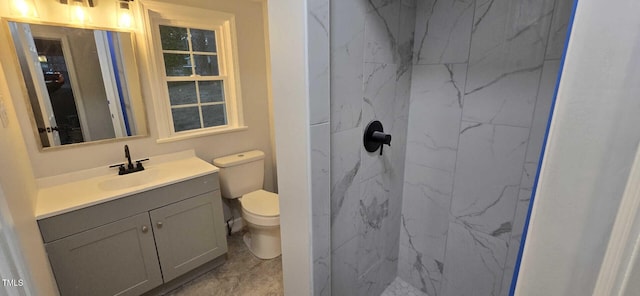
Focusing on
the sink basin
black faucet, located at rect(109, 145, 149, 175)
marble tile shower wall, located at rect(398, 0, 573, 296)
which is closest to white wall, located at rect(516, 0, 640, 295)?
marble tile shower wall, located at rect(398, 0, 573, 296)

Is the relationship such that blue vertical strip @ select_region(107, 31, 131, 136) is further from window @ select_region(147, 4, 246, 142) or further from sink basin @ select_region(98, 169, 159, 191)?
sink basin @ select_region(98, 169, 159, 191)

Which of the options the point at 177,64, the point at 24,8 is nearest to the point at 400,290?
the point at 177,64

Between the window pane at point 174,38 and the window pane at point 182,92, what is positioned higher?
the window pane at point 174,38

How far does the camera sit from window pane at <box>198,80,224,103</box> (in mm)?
2191

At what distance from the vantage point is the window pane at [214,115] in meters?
2.23

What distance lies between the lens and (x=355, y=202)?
4.15 feet

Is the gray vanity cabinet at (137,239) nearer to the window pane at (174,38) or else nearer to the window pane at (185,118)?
the window pane at (185,118)

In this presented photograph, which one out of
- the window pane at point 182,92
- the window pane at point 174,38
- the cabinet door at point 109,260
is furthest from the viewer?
the window pane at point 182,92

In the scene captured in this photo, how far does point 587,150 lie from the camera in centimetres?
24

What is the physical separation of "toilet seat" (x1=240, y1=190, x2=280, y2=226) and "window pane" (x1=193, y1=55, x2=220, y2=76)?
112 centimetres

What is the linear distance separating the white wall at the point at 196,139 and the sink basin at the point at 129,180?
153mm

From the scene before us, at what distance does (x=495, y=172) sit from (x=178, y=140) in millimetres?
2175

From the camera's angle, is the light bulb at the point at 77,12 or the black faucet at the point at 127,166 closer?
the light bulb at the point at 77,12

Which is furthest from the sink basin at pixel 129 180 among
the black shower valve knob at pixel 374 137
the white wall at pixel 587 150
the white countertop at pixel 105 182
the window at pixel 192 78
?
the white wall at pixel 587 150
